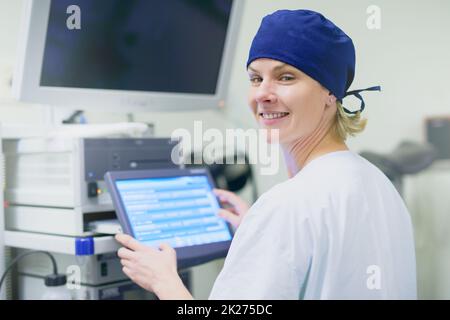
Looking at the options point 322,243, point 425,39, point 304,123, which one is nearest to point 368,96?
point 425,39

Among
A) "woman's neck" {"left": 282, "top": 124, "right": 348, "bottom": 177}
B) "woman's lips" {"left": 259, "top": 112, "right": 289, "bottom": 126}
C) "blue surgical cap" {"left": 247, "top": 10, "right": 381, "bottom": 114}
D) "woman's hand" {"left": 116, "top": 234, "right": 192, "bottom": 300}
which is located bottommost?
"woman's hand" {"left": 116, "top": 234, "right": 192, "bottom": 300}

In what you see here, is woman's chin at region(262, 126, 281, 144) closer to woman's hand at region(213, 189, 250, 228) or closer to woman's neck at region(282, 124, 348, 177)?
woman's neck at region(282, 124, 348, 177)

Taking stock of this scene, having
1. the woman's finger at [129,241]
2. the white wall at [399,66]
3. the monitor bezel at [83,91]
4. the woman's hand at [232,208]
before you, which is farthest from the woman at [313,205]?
the white wall at [399,66]

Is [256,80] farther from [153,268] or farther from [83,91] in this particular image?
[83,91]

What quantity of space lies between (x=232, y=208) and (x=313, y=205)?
697mm

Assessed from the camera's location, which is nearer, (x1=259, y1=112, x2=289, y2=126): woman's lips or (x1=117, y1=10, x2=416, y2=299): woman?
(x1=117, y1=10, x2=416, y2=299): woman

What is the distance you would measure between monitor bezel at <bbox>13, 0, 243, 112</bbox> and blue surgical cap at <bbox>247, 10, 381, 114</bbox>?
2.06ft

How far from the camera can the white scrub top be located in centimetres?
88

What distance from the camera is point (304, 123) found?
1021mm

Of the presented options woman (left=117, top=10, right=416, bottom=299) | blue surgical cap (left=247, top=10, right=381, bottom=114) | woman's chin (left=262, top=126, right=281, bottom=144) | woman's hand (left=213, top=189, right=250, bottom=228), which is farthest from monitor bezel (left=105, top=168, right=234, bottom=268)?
blue surgical cap (left=247, top=10, right=381, bottom=114)

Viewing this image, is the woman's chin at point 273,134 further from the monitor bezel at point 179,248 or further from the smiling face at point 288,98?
the monitor bezel at point 179,248

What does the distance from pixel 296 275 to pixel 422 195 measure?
135 cm

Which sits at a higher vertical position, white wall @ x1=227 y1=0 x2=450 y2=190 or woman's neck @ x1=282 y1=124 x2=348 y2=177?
white wall @ x1=227 y1=0 x2=450 y2=190
